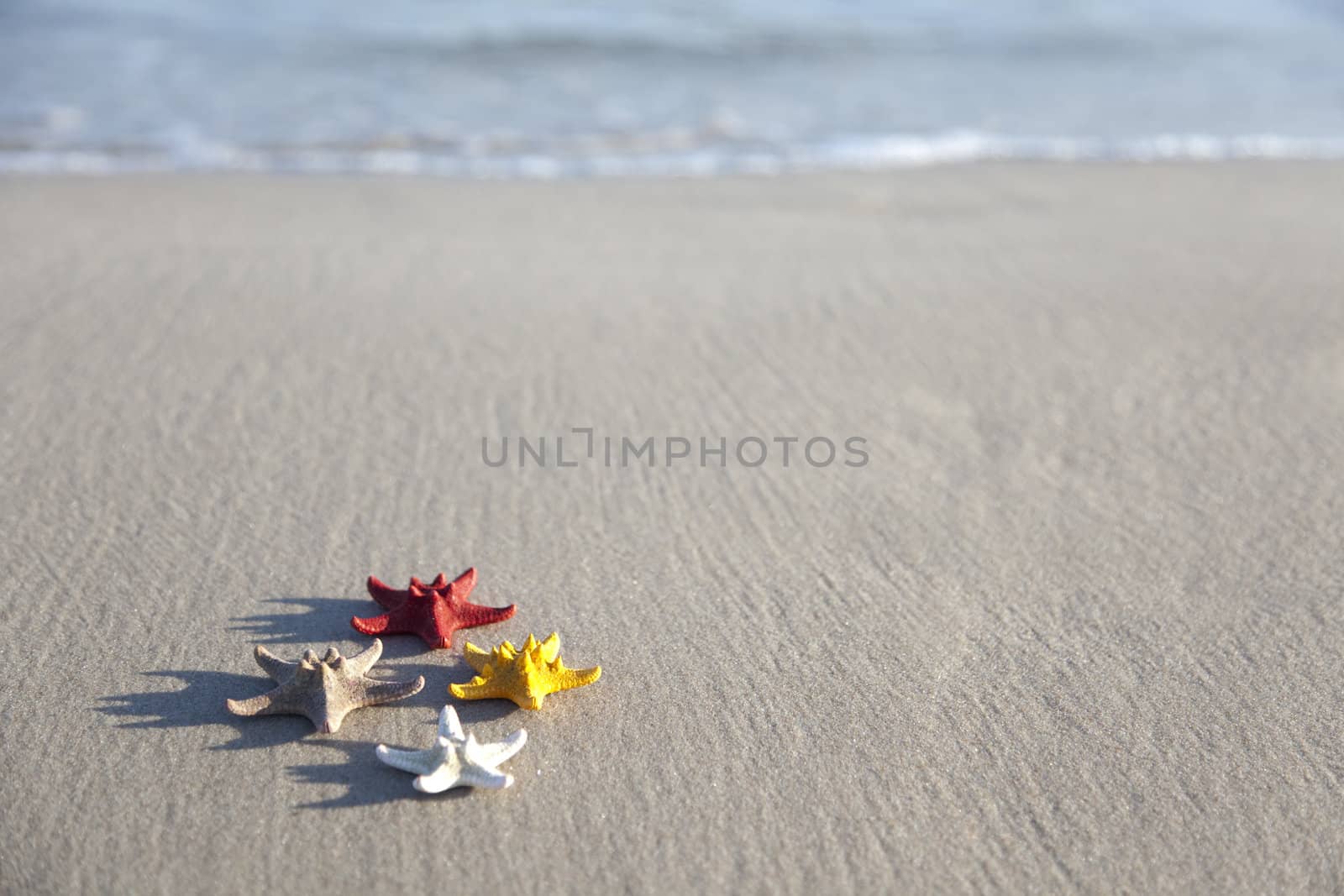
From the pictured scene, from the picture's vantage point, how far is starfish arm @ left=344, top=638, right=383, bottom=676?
240cm

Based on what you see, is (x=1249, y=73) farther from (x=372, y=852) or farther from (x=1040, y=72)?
(x=372, y=852)

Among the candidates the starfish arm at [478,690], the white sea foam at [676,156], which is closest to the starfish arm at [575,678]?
the starfish arm at [478,690]

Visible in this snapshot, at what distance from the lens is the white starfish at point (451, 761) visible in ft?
7.18

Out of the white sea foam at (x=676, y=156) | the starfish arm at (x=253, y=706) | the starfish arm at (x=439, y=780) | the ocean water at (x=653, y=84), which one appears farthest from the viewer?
the ocean water at (x=653, y=84)

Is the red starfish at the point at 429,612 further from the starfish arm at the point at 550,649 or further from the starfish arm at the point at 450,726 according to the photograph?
the starfish arm at the point at 450,726

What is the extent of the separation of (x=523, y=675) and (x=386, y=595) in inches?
19.0

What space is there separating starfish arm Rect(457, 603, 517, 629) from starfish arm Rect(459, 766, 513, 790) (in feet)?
1.74

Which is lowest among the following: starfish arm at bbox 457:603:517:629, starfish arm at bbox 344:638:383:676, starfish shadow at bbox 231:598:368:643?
starfish shadow at bbox 231:598:368:643

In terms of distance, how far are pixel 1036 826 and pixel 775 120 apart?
613 centimetres

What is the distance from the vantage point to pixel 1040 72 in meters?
9.31

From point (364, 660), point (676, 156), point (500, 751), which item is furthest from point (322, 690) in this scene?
point (676, 156)

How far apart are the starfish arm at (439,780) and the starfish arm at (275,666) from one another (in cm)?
38

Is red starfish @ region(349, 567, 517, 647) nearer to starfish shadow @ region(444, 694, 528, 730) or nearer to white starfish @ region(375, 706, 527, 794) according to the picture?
starfish shadow @ region(444, 694, 528, 730)

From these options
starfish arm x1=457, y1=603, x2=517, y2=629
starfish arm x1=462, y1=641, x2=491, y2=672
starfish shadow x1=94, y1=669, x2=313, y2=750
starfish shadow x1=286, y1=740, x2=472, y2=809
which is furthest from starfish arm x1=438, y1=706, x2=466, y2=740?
starfish arm x1=457, y1=603, x2=517, y2=629
